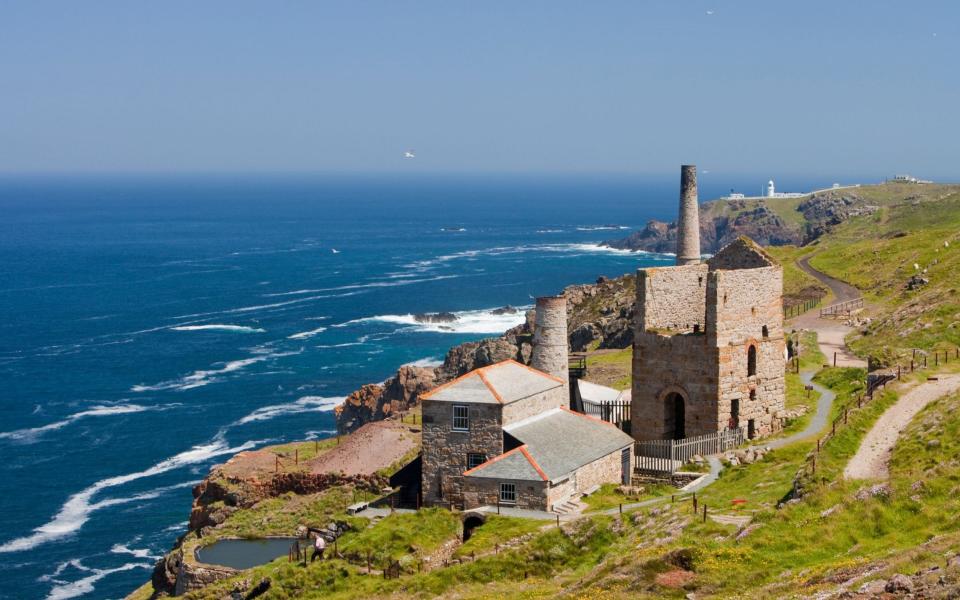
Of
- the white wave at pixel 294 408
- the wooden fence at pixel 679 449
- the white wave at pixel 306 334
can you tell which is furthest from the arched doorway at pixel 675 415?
the white wave at pixel 306 334

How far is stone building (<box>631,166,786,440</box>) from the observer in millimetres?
40312

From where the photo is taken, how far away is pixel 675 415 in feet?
140

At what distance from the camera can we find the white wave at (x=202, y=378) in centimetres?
9719

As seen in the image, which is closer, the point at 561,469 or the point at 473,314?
the point at 561,469

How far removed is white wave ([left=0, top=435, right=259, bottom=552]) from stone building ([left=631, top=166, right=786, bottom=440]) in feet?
123

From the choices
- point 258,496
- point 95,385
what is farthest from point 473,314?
point 258,496

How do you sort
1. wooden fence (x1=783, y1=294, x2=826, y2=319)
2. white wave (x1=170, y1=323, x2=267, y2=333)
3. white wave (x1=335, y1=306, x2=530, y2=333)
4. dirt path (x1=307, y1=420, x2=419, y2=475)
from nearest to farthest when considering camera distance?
dirt path (x1=307, y1=420, x2=419, y2=475) < wooden fence (x1=783, y1=294, x2=826, y2=319) < white wave (x1=335, y1=306, x2=530, y2=333) < white wave (x1=170, y1=323, x2=267, y2=333)

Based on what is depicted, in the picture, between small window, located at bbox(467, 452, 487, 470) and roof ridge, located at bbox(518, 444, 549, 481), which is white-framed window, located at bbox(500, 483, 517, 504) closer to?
roof ridge, located at bbox(518, 444, 549, 481)

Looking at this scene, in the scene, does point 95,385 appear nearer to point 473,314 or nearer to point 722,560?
point 473,314

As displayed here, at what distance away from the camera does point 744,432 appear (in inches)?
1615

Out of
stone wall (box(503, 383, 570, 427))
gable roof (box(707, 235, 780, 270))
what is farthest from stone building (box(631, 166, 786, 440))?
stone wall (box(503, 383, 570, 427))

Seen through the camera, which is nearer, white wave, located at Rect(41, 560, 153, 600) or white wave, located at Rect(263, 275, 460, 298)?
white wave, located at Rect(41, 560, 153, 600)

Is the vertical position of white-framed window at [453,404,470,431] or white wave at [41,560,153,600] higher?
white-framed window at [453,404,470,431]

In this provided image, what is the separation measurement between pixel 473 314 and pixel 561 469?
9511 centimetres
